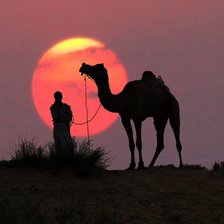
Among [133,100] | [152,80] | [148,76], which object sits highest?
[148,76]

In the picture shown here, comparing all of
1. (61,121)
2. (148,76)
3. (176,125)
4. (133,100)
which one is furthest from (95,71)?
(176,125)

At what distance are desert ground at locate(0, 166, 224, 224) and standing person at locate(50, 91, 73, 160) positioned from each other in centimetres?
123

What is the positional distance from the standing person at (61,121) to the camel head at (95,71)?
2.47 m

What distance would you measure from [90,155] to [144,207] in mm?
3014

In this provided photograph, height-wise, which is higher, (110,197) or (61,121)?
(61,121)

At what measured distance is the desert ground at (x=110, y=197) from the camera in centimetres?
1370

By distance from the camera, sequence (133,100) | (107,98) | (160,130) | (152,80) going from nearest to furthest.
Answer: (133,100) < (107,98) < (152,80) < (160,130)

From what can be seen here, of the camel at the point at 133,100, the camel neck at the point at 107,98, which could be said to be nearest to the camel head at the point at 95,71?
the camel at the point at 133,100

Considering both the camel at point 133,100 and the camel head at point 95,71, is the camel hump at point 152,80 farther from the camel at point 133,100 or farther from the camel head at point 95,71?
the camel head at point 95,71

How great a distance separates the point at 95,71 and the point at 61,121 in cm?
283

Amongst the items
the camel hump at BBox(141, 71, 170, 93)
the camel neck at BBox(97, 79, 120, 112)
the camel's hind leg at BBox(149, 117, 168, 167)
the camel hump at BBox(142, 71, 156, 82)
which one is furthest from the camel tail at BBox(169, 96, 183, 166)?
the camel neck at BBox(97, 79, 120, 112)

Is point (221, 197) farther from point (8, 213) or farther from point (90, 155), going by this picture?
point (8, 213)

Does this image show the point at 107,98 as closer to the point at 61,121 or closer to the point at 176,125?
the point at 176,125

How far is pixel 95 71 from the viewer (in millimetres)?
20438
